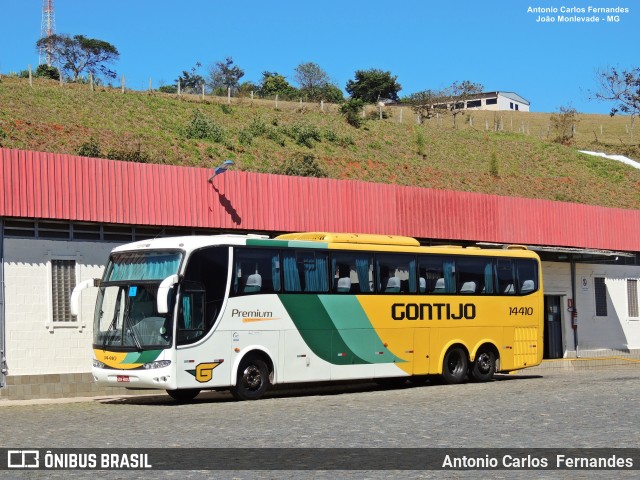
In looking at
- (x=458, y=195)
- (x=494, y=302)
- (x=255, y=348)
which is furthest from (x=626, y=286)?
(x=255, y=348)

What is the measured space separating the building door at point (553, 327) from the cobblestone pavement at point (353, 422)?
1499 cm

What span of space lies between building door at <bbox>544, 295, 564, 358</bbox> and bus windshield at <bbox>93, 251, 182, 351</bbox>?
66.8 ft

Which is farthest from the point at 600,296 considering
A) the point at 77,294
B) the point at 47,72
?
the point at 47,72

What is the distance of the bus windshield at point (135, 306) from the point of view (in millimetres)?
20312

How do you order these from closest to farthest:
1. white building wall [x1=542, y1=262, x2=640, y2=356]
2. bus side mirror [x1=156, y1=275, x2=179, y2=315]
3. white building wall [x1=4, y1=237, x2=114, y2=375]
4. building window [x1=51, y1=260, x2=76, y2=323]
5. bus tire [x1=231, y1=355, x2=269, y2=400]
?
bus side mirror [x1=156, y1=275, x2=179, y2=315], bus tire [x1=231, y1=355, x2=269, y2=400], white building wall [x1=4, y1=237, x2=114, y2=375], building window [x1=51, y1=260, x2=76, y2=323], white building wall [x1=542, y1=262, x2=640, y2=356]

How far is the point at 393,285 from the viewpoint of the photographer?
24719 millimetres

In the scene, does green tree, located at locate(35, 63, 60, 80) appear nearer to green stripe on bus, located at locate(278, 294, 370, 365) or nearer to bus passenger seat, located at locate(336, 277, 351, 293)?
bus passenger seat, located at locate(336, 277, 351, 293)

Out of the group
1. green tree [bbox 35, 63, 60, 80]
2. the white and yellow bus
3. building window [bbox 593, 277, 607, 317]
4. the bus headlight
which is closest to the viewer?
the bus headlight

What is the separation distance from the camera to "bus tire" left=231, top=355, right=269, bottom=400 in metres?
21.4

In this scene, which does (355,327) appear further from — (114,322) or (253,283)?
(114,322)

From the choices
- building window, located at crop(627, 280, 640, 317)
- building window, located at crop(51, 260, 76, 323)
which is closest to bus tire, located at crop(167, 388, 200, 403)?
building window, located at crop(51, 260, 76, 323)

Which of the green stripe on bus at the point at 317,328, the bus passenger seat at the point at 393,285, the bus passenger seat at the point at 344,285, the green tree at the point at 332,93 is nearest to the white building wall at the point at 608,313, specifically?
the bus passenger seat at the point at 393,285

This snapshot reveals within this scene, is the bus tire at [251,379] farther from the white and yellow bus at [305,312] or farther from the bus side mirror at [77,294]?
the bus side mirror at [77,294]

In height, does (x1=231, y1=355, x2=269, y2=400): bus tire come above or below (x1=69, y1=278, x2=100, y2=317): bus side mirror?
below
